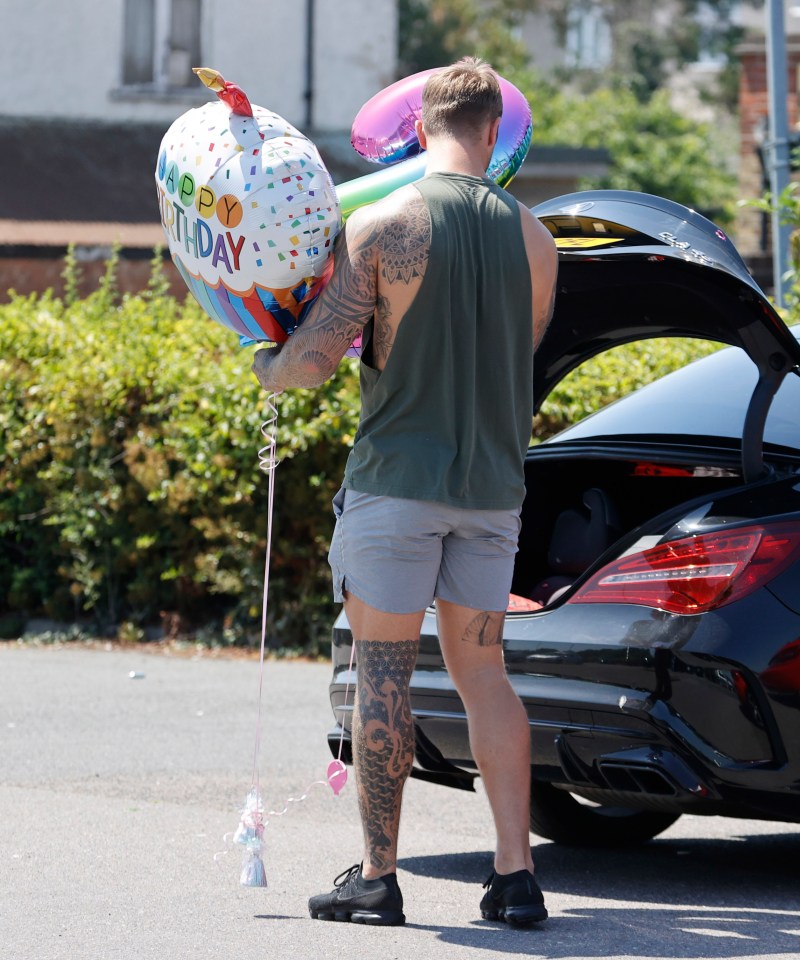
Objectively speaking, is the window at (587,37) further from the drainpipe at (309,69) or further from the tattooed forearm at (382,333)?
the tattooed forearm at (382,333)

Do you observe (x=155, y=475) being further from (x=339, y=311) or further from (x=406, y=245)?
(x=406, y=245)

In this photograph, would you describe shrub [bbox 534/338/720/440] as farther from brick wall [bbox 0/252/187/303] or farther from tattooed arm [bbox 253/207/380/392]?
brick wall [bbox 0/252/187/303]

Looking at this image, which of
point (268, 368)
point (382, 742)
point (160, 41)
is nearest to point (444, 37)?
point (160, 41)

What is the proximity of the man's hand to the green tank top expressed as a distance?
25cm

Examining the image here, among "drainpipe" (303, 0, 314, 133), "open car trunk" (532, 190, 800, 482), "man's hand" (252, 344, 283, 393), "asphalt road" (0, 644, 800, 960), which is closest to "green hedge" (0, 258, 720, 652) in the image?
"asphalt road" (0, 644, 800, 960)

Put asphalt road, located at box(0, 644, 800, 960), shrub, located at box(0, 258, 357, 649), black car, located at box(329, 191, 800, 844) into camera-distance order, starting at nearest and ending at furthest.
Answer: asphalt road, located at box(0, 644, 800, 960) < black car, located at box(329, 191, 800, 844) < shrub, located at box(0, 258, 357, 649)

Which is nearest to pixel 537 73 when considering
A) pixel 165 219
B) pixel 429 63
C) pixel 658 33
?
pixel 658 33

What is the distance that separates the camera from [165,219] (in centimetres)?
415

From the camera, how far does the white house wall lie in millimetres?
18672

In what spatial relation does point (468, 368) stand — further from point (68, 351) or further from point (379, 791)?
point (68, 351)

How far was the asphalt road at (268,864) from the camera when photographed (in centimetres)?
380

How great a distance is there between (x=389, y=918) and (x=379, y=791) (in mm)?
319

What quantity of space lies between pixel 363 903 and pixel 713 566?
4.12ft

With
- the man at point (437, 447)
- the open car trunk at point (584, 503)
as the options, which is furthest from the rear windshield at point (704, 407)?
the man at point (437, 447)
